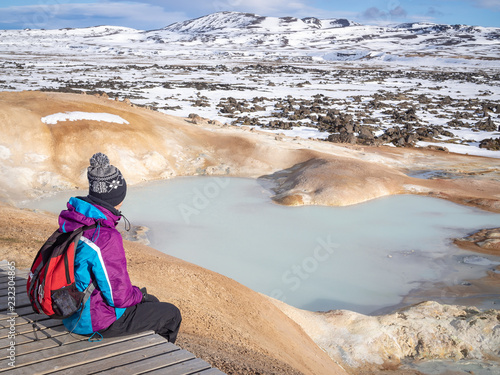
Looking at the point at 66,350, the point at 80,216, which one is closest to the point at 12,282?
the point at 66,350

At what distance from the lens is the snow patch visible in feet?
51.9

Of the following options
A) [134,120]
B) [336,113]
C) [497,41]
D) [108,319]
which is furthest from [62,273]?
[497,41]

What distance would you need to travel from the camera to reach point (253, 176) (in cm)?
1733

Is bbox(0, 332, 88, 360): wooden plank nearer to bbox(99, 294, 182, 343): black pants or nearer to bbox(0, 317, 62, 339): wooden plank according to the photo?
bbox(0, 317, 62, 339): wooden plank

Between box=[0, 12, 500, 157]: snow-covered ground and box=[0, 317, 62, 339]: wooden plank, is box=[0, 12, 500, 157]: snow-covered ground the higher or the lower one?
the higher one

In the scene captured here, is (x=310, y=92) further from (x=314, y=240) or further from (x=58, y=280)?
(x=58, y=280)

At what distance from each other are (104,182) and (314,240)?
366 inches

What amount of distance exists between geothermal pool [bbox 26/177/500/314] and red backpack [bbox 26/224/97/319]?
6.78 m

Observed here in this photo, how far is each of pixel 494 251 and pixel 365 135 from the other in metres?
16.0

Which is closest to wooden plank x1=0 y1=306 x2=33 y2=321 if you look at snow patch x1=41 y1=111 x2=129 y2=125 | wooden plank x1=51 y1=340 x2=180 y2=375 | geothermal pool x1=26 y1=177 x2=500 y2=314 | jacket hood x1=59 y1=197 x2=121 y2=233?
wooden plank x1=51 y1=340 x2=180 y2=375

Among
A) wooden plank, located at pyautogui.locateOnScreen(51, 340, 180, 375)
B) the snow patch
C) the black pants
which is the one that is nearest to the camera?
wooden plank, located at pyautogui.locateOnScreen(51, 340, 180, 375)

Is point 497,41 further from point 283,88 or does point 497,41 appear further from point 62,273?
point 62,273

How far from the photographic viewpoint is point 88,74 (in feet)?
187

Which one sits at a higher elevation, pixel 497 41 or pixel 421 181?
pixel 497 41
